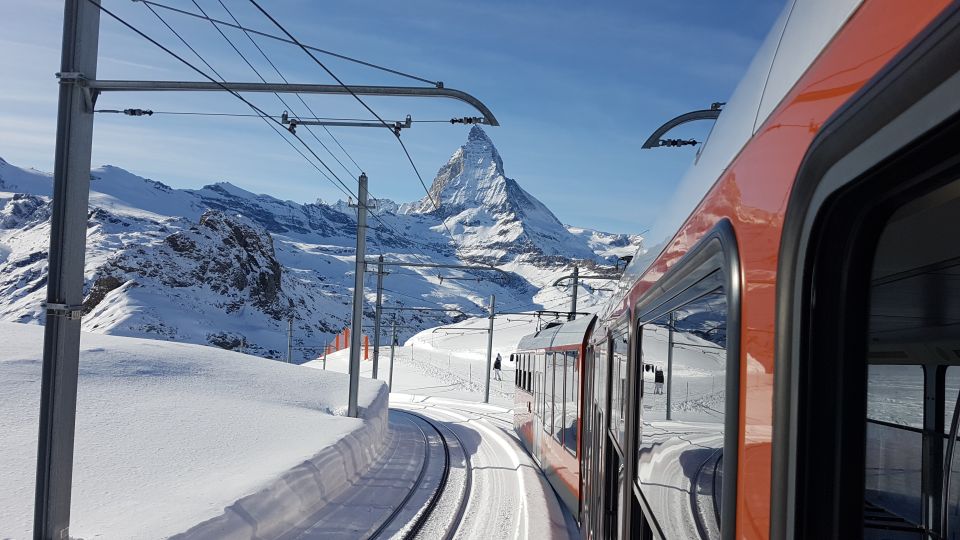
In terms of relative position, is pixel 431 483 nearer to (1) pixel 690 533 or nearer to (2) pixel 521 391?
(2) pixel 521 391

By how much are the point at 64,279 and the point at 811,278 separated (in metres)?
6.59

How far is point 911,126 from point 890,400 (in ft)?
7.93

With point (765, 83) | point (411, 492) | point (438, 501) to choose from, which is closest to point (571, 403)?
point (438, 501)

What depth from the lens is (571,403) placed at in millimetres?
10016

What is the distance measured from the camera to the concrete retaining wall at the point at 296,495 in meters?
8.52

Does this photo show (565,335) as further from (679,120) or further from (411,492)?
(411,492)

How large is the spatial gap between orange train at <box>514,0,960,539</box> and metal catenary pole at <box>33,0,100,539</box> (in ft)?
17.8

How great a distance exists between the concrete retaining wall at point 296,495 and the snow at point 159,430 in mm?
145

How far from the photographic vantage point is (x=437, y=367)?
73.1 metres

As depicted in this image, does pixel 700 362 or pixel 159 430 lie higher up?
pixel 700 362

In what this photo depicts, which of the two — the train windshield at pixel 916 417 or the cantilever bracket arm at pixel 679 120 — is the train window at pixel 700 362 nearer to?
the train windshield at pixel 916 417

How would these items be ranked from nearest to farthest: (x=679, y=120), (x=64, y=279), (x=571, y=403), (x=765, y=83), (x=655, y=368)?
(x=765, y=83) < (x=655, y=368) < (x=64, y=279) < (x=679, y=120) < (x=571, y=403)

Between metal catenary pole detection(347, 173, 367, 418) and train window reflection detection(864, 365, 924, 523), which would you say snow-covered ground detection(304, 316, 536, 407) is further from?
train window reflection detection(864, 365, 924, 523)

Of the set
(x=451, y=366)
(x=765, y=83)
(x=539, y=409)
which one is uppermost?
(x=765, y=83)
